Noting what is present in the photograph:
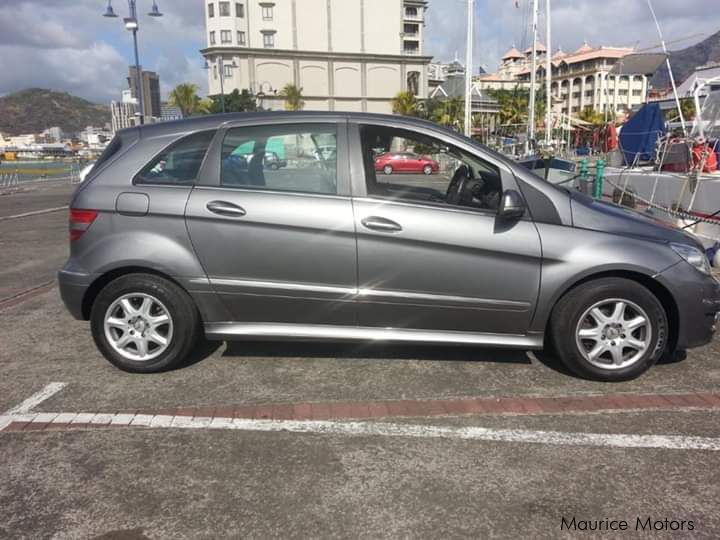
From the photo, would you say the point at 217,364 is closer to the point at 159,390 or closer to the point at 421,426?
the point at 159,390

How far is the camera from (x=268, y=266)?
3863 mm

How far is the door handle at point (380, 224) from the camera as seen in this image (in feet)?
12.3

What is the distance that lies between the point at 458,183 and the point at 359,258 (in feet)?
3.46

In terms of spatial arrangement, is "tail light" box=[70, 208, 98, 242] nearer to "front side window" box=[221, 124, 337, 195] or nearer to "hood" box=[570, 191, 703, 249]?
"front side window" box=[221, 124, 337, 195]

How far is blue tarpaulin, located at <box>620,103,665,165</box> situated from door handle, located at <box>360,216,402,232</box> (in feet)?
35.1

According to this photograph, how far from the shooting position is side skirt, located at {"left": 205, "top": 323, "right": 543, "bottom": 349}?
12.8 ft

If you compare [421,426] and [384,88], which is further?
[384,88]

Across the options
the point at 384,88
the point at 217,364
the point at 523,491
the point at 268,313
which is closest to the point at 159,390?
the point at 217,364

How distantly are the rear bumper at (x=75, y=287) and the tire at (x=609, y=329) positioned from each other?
3.19m

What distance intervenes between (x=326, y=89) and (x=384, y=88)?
893cm

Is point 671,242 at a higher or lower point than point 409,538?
higher

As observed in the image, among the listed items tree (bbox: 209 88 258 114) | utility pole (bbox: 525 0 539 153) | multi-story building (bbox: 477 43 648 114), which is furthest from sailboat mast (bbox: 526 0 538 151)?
multi-story building (bbox: 477 43 648 114)

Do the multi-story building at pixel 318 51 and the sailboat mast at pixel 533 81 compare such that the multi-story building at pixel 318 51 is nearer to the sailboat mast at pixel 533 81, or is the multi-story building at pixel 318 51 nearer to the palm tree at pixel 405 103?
the palm tree at pixel 405 103

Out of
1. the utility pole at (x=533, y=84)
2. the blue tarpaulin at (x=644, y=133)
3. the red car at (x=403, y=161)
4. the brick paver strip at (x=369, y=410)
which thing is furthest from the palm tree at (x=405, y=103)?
the brick paver strip at (x=369, y=410)
